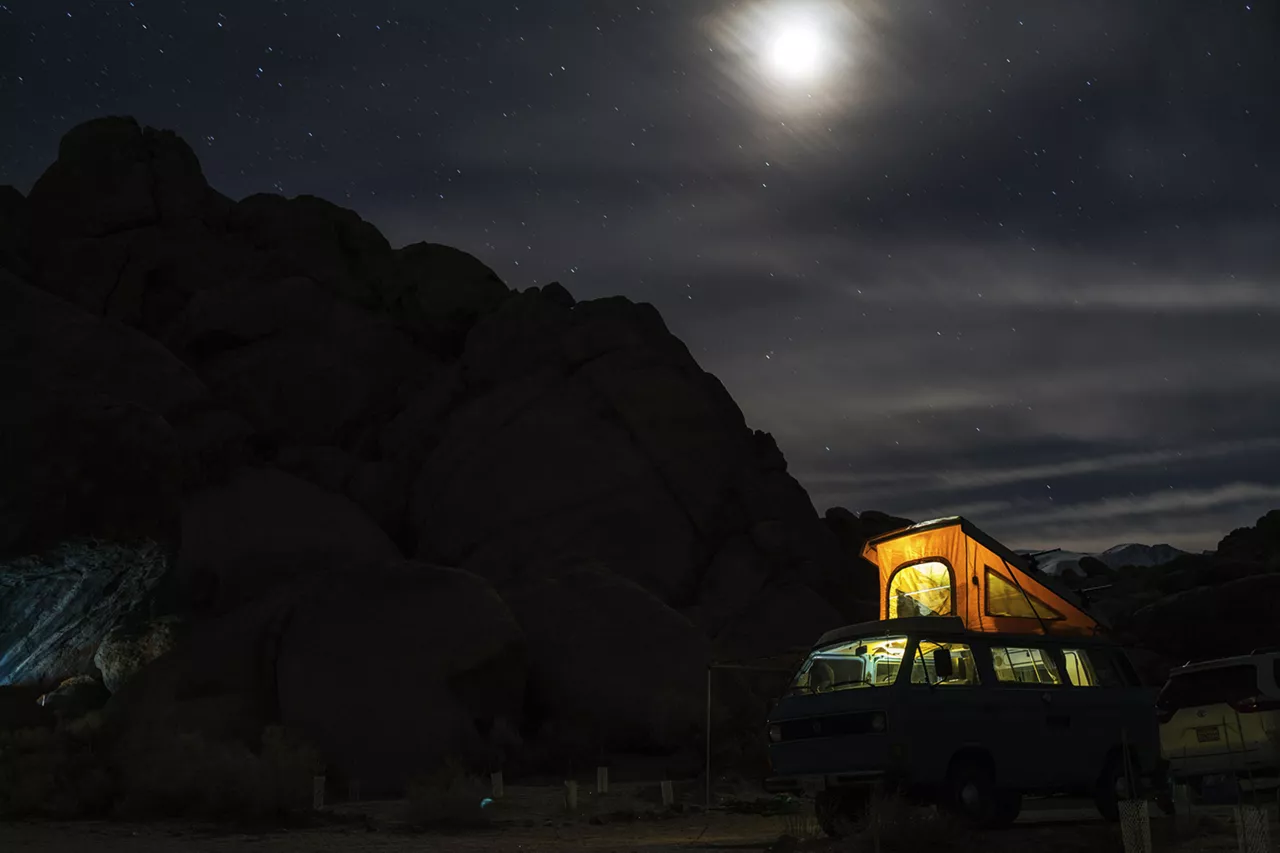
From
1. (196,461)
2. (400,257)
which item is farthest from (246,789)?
(400,257)

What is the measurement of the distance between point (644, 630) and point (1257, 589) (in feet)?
86.1

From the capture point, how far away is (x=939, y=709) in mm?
12336

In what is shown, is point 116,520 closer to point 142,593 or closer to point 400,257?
point 142,593

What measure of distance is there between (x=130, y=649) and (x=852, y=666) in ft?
73.7

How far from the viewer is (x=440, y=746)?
24766 millimetres

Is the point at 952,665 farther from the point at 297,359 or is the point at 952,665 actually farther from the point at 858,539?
the point at 858,539

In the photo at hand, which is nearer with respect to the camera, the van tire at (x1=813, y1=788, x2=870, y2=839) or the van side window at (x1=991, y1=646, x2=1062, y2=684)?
the van tire at (x1=813, y1=788, x2=870, y2=839)

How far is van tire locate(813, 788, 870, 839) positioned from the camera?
41.7 feet

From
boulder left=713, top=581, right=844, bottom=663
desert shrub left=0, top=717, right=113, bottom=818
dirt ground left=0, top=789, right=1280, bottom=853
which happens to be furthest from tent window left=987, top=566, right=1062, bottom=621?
boulder left=713, top=581, right=844, bottom=663

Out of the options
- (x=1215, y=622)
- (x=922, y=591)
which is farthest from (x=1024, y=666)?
(x=1215, y=622)

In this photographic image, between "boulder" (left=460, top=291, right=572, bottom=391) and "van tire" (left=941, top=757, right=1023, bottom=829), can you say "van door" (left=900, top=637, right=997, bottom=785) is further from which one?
"boulder" (left=460, top=291, right=572, bottom=391)

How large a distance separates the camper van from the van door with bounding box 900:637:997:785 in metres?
0.01

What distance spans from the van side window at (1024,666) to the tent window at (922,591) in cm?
327

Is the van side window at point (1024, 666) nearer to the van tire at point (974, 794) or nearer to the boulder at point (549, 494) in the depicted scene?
the van tire at point (974, 794)
